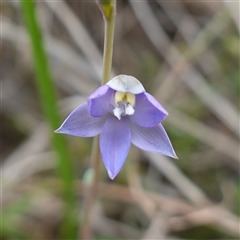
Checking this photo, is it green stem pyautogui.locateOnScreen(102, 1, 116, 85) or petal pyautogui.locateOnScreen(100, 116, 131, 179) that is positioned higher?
green stem pyautogui.locateOnScreen(102, 1, 116, 85)

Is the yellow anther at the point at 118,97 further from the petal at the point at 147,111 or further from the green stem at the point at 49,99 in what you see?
the green stem at the point at 49,99

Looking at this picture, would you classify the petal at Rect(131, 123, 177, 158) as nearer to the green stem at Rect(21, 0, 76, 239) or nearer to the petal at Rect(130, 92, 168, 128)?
the petal at Rect(130, 92, 168, 128)

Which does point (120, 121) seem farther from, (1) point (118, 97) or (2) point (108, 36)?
(2) point (108, 36)

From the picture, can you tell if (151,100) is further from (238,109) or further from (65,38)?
(65,38)

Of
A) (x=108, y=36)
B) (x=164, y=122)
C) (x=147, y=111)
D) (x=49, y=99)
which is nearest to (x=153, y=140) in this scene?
(x=147, y=111)

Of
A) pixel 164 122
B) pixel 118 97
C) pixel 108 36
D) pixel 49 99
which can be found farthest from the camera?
pixel 164 122

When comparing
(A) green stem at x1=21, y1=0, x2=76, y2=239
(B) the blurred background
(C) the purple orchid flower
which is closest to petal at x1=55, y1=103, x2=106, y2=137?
(C) the purple orchid flower

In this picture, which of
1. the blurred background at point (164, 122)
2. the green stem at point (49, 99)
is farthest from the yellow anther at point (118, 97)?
the blurred background at point (164, 122)

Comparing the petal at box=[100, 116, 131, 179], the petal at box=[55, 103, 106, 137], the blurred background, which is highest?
the petal at box=[55, 103, 106, 137]
